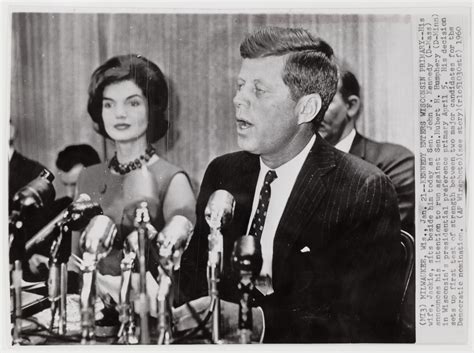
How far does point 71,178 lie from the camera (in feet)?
3.88

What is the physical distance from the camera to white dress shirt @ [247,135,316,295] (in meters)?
1.18

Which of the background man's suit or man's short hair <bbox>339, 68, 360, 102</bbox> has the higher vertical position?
man's short hair <bbox>339, 68, 360, 102</bbox>

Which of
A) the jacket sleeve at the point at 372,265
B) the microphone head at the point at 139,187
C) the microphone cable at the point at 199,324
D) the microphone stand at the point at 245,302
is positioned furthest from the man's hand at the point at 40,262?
the jacket sleeve at the point at 372,265

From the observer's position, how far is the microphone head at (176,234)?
1179mm

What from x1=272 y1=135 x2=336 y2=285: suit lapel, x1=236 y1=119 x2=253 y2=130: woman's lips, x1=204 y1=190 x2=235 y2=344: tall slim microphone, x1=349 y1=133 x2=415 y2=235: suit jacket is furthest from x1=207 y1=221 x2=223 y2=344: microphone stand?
x1=349 y1=133 x2=415 y2=235: suit jacket

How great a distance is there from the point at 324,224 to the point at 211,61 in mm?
429

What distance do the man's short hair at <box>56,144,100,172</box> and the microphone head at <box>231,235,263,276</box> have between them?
1.19 feet

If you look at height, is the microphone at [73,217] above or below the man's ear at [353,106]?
below

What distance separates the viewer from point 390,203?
1187mm

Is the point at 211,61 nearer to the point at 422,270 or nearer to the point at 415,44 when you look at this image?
the point at 415,44

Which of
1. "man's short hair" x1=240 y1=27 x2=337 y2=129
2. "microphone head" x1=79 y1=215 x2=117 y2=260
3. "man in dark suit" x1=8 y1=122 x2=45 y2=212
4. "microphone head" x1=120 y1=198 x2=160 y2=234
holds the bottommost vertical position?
"microphone head" x1=79 y1=215 x2=117 y2=260

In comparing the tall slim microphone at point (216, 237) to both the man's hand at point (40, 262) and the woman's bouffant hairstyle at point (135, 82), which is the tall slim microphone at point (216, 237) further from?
the man's hand at point (40, 262)

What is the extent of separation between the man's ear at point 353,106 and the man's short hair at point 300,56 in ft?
0.14

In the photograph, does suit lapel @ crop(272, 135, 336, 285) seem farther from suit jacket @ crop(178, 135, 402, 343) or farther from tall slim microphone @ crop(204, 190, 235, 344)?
tall slim microphone @ crop(204, 190, 235, 344)
